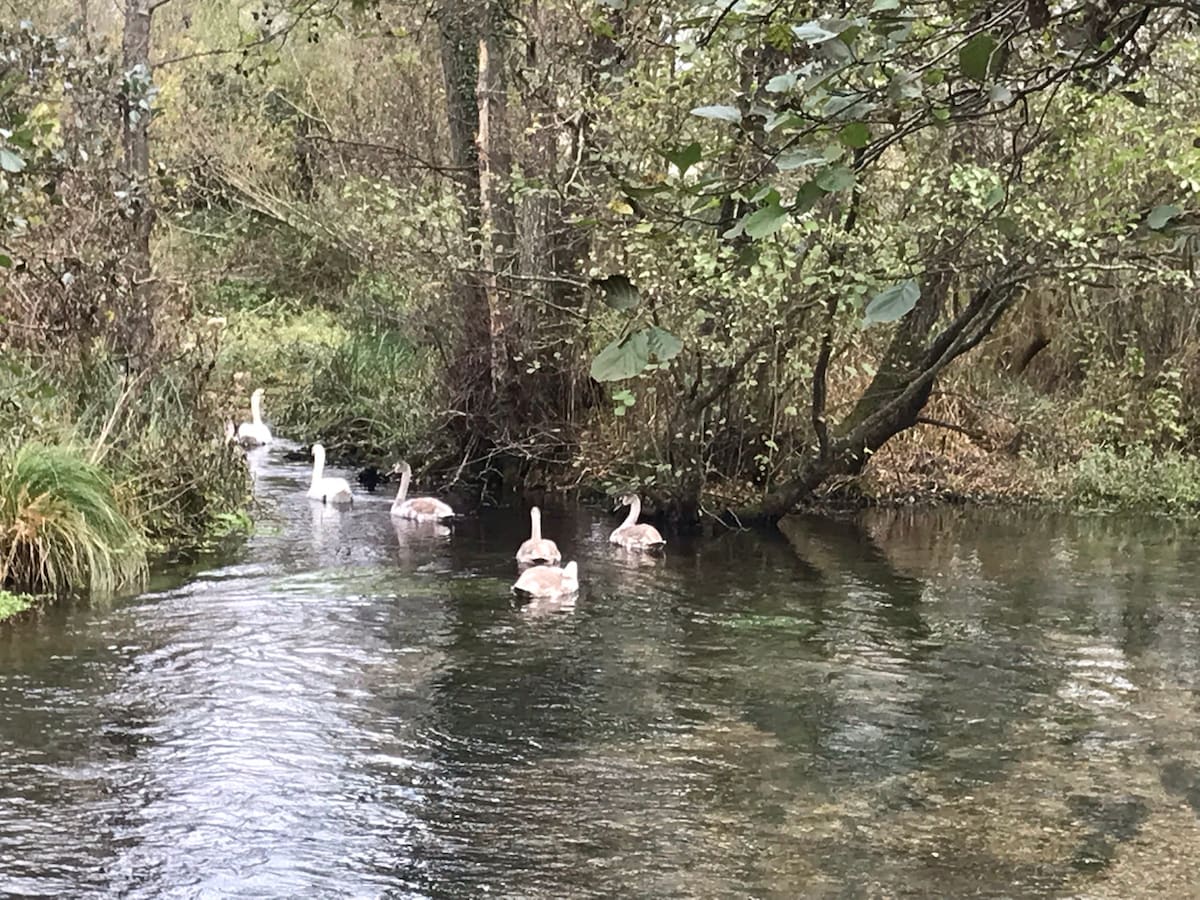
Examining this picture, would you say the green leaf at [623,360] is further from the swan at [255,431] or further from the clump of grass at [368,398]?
the swan at [255,431]

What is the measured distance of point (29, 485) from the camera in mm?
11320

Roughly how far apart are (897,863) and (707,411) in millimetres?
9382

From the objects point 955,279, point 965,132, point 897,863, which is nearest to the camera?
point 897,863

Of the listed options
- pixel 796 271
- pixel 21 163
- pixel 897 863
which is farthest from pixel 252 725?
pixel 796 271

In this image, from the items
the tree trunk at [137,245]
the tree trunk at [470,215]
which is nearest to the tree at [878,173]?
the tree trunk at [470,215]

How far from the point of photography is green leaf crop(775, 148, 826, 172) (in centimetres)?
295

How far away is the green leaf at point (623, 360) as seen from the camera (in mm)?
2791

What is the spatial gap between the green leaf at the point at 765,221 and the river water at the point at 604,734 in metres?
4.09

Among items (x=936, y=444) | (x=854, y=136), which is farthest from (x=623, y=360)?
(x=936, y=444)

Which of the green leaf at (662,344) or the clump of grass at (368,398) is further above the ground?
the clump of grass at (368,398)

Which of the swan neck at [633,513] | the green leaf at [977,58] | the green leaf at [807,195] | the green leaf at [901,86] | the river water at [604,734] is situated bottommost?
the river water at [604,734]

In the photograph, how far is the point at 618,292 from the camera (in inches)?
116

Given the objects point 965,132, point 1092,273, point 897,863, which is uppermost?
point 965,132

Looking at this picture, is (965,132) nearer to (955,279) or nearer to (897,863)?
(955,279)
